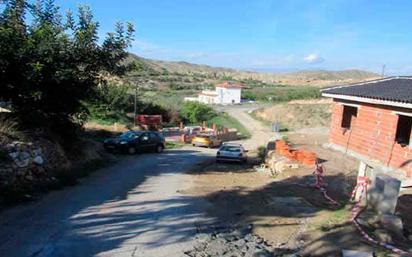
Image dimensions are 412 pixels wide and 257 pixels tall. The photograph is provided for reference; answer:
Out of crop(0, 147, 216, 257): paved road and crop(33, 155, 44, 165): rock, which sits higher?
crop(33, 155, 44, 165): rock

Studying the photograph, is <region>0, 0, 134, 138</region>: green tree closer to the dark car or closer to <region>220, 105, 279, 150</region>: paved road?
the dark car

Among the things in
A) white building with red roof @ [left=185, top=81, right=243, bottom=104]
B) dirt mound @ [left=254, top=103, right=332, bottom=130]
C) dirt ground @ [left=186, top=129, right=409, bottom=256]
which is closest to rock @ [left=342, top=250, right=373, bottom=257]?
dirt ground @ [left=186, top=129, right=409, bottom=256]

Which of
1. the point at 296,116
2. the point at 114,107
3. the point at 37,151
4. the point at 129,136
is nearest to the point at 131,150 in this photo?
the point at 129,136

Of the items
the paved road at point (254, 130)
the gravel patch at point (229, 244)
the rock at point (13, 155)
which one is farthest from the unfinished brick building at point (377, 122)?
the paved road at point (254, 130)

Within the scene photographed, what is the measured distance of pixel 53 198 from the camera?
542 inches

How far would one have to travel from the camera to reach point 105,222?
37.1 feet

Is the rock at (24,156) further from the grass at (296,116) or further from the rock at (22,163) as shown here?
the grass at (296,116)

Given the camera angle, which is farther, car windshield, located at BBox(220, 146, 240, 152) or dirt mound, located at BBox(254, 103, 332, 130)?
dirt mound, located at BBox(254, 103, 332, 130)

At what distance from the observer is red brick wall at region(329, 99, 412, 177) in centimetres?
1948

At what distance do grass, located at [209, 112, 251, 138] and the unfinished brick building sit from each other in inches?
1166

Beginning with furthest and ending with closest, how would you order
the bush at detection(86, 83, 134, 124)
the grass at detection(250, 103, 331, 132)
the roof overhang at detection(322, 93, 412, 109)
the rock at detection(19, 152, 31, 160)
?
the grass at detection(250, 103, 331, 132) < the bush at detection(86, 83, 134, 124) < the roof overhang at detection(322, 93, 412, 109) < the rock at detection(19, 152, 31, 160)

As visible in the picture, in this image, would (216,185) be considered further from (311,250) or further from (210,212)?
(311,250)

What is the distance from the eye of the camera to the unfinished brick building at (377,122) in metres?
19.5

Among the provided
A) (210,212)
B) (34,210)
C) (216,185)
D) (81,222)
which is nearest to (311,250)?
(210,212)
